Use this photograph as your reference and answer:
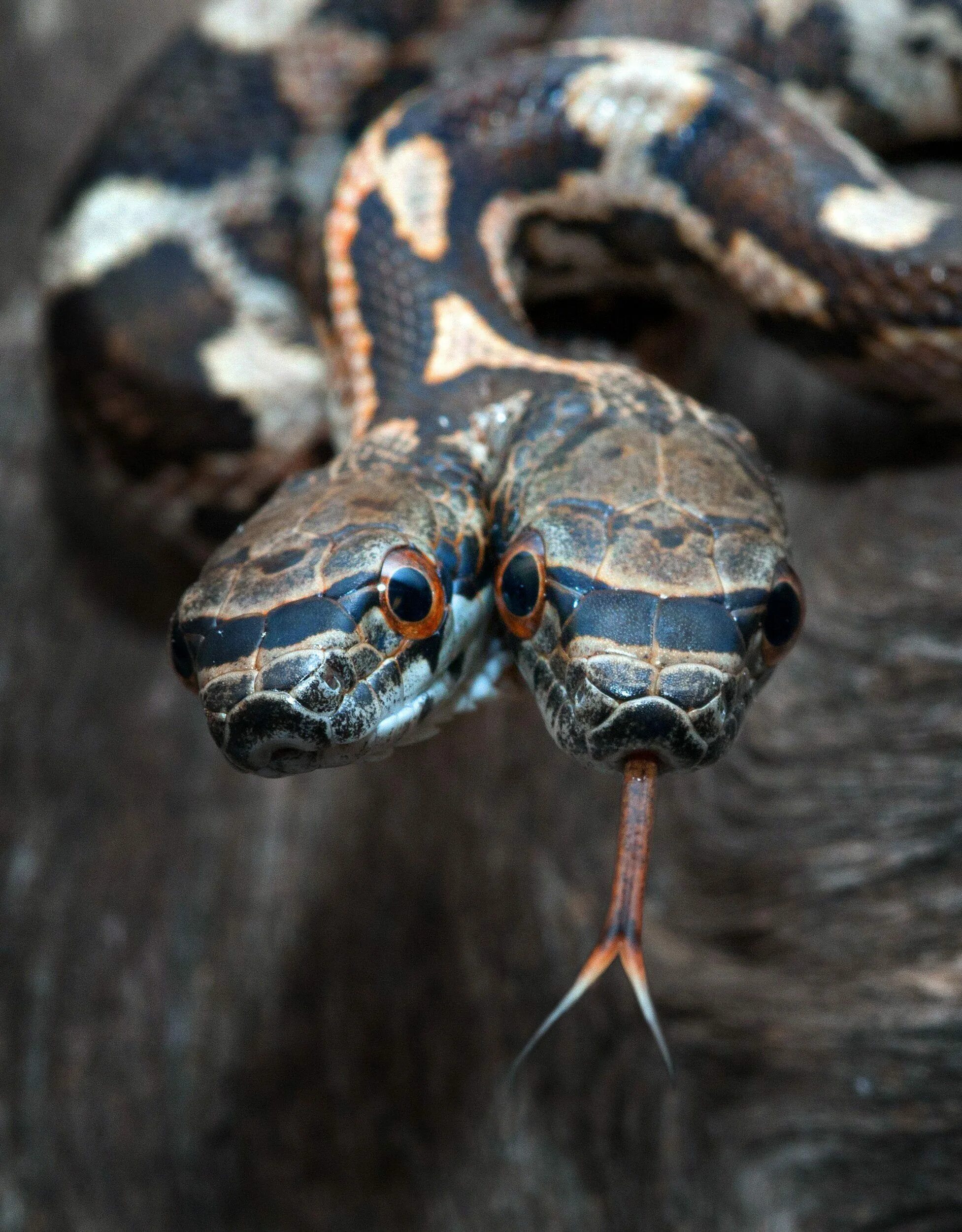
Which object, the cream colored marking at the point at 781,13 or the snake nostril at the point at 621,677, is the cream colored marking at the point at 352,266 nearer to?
the snake nostril at the point at 621,677

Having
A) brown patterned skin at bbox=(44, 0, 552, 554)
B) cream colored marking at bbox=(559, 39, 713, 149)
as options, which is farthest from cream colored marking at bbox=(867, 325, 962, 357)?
brown patterned skin at bbox=(44, 0, 552, 554)

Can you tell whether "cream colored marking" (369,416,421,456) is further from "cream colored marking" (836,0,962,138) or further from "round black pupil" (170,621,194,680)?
"cream colored marking" (836,0,962,138)

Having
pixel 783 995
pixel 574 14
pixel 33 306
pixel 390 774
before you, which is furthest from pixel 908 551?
pixel 33 306

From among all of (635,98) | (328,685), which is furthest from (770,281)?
(328,685)

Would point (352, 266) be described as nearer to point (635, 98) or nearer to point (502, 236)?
point (502, 236)

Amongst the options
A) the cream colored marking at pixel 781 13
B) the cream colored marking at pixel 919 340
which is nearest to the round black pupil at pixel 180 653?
the cream colored marking at pixel 919 340
